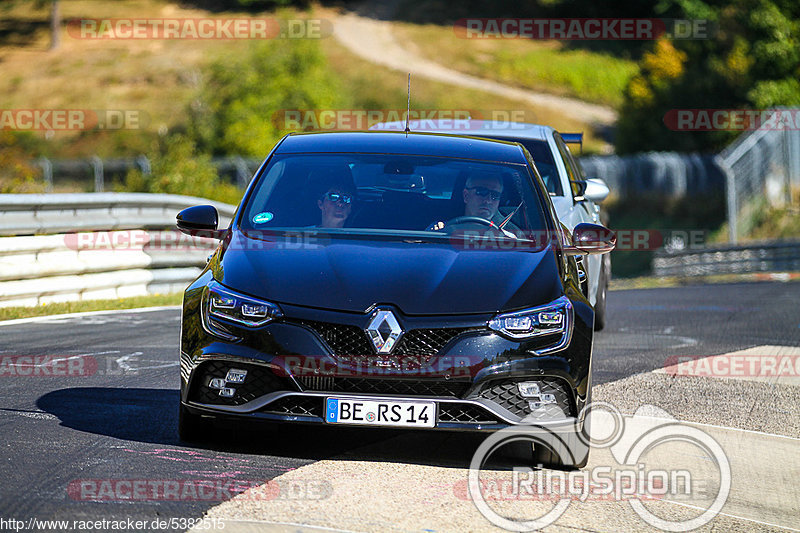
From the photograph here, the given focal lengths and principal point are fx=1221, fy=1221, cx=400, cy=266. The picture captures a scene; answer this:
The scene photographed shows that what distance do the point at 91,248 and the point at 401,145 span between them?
6.24 metres

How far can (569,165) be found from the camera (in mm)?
10508

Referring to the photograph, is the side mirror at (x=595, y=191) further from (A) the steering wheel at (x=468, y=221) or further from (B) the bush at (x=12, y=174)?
(B) the bush at (x=12, y=174)

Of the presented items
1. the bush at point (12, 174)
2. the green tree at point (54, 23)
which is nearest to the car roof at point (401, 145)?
the bush at point (12, 174)

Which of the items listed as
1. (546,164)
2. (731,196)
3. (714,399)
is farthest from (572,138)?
(731,196)

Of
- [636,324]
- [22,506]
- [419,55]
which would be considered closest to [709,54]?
[419,55]

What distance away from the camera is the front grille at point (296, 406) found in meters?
5.60

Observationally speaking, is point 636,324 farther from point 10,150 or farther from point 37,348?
point 10,150

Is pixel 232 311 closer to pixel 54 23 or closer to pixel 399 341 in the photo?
pixel 399 341

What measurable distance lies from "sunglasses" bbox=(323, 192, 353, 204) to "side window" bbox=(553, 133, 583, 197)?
3409mm

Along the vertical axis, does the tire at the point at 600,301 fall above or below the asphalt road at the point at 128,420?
above

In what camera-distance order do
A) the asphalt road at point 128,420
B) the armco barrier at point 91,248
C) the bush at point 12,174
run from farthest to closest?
the bush at point 12,174, the armco barrier at point 91,248, the asphalt road at point 128,420

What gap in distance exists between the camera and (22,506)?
4754mm

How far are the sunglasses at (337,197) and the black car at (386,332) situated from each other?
0.25 m

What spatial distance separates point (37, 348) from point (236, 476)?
418cm
